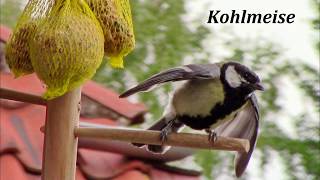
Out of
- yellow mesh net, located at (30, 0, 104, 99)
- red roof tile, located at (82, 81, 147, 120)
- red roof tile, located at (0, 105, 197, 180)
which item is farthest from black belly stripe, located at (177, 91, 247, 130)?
red roof tile, located at (82, 81, 147, 120)

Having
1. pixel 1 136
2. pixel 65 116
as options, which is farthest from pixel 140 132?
pixel 1 136

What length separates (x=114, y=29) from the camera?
117cm

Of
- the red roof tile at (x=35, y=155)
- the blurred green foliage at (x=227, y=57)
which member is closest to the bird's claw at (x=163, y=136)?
the red roof tile at (x=35, y=155)

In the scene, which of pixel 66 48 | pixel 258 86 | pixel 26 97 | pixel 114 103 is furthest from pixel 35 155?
pixel 66 48

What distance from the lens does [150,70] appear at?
3928 millimetres

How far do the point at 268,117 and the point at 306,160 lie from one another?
345 millimetres

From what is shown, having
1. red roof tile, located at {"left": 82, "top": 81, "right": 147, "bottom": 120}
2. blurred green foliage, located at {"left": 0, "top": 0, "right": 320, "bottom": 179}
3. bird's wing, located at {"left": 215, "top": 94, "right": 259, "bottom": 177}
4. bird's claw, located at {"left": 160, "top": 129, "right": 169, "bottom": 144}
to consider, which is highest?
bird's claw, located at {"left": 160, "top": 129, "right": 169, "bottom": 144}

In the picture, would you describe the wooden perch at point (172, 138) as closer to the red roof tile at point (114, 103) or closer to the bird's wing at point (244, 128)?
the bird's wing at point (244, 128)

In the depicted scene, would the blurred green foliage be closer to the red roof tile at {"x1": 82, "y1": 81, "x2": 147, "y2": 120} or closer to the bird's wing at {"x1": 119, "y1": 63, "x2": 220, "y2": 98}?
the red roof tile at {"x1": 82, "y1": 81, "x2": 147, "y2": 120}

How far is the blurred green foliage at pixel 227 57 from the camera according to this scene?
3486 mm

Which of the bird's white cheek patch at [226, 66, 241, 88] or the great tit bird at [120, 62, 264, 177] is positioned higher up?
the bird's white cheek patch at [226, 66, 241, 88]

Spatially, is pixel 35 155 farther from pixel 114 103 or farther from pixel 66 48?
pixel 66 48

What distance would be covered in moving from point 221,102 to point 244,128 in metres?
0.07

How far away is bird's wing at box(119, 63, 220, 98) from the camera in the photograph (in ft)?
3.86
